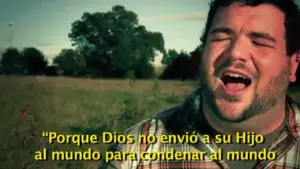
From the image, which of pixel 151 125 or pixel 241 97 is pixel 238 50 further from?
pixel 151 125

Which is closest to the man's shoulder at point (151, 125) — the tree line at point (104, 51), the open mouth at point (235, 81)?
the open mouth at point (235, 81)

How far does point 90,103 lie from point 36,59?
1.68 m

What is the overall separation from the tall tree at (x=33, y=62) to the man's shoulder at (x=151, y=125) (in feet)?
19.9

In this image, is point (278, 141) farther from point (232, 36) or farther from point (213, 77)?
point (232, 36)

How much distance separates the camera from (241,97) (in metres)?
1.38

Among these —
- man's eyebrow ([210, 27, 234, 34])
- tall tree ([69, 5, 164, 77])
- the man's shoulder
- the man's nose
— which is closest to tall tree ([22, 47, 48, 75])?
tall tree ([69, 5, 164, 77])

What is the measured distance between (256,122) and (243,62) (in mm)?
322

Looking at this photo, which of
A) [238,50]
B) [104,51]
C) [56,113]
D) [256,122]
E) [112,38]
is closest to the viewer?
[238,50]

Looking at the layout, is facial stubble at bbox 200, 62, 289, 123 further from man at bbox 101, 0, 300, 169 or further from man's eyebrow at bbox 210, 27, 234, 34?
man's eyebrow at bbox 210, 27, 234, 34

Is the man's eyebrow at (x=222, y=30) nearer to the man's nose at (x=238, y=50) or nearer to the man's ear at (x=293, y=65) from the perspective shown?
the man's nose at (x=238, y=50)

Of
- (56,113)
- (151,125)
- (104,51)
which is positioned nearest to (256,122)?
(151,125)

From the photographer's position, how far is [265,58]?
1352mm

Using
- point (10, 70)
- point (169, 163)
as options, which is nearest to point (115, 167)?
point (169, 163)

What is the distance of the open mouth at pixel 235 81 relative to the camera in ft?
4.41
